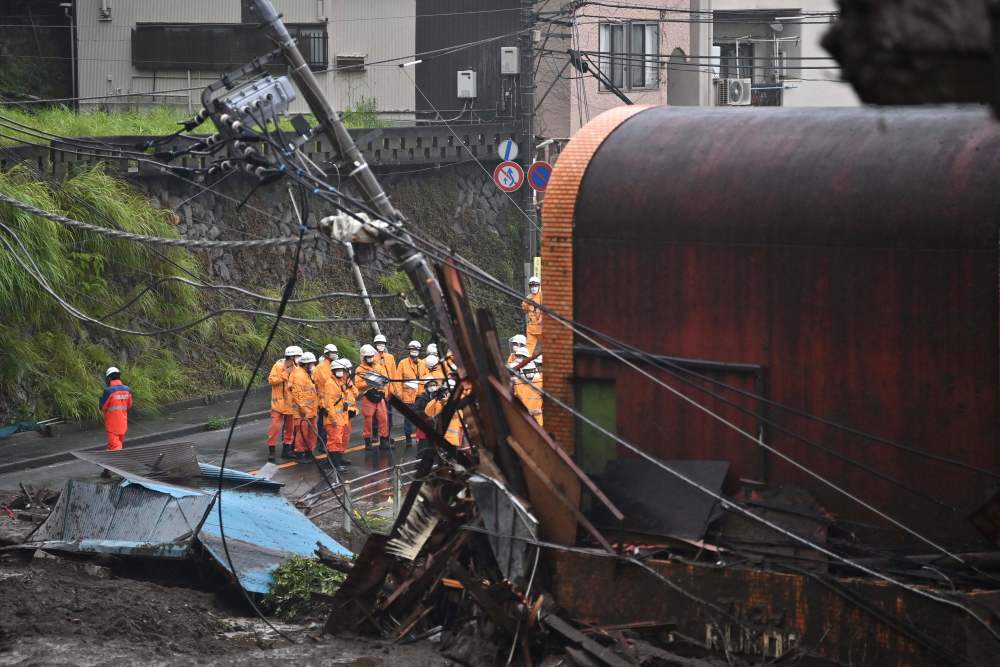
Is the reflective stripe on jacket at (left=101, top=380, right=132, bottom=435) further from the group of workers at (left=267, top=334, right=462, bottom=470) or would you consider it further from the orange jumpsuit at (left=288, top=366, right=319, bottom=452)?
the orange jumpsuit at (left=288, top=366, right=319, bottom=452)

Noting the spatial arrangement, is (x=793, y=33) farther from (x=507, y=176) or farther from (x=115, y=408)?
(x=115, y=408)

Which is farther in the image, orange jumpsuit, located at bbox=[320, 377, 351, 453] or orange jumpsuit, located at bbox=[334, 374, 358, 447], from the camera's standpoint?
orange jumpsuit, located at bbox=[334, 374, 358, 447]

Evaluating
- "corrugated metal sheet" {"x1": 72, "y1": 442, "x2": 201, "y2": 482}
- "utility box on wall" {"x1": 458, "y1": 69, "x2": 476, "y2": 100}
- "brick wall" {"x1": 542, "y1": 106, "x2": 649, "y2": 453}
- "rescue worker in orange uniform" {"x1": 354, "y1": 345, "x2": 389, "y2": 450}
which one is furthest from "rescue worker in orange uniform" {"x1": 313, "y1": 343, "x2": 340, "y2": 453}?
"utility box on wall" {"x1": 458, "y1": 69, "x2": 476, "y2": 100}

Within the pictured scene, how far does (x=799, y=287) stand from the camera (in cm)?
1023

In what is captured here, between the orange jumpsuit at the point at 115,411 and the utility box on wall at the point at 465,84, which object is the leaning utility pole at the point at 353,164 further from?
the utility box on wall at the point at 465,84

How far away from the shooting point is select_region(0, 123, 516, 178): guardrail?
81.3ft

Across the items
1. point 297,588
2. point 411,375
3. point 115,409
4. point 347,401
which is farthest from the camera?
point 411,375

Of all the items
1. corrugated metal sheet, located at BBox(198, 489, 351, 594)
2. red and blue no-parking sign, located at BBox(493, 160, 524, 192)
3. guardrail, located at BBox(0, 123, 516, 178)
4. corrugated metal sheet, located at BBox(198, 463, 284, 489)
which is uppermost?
guardrail, located at BBox(0, 123, 516, 178)

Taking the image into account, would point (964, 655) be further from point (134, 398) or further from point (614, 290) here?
point (134, 398)

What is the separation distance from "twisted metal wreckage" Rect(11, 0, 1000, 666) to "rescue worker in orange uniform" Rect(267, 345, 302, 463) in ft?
32.2

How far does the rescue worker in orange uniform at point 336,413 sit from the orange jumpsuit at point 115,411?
3.09 meters

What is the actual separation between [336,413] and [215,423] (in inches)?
151

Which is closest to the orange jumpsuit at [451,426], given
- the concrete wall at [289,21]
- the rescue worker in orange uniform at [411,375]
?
the rescue worker in orange uniform at [411,375]

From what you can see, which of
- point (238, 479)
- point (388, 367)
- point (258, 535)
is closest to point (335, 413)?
point (388, 367)
